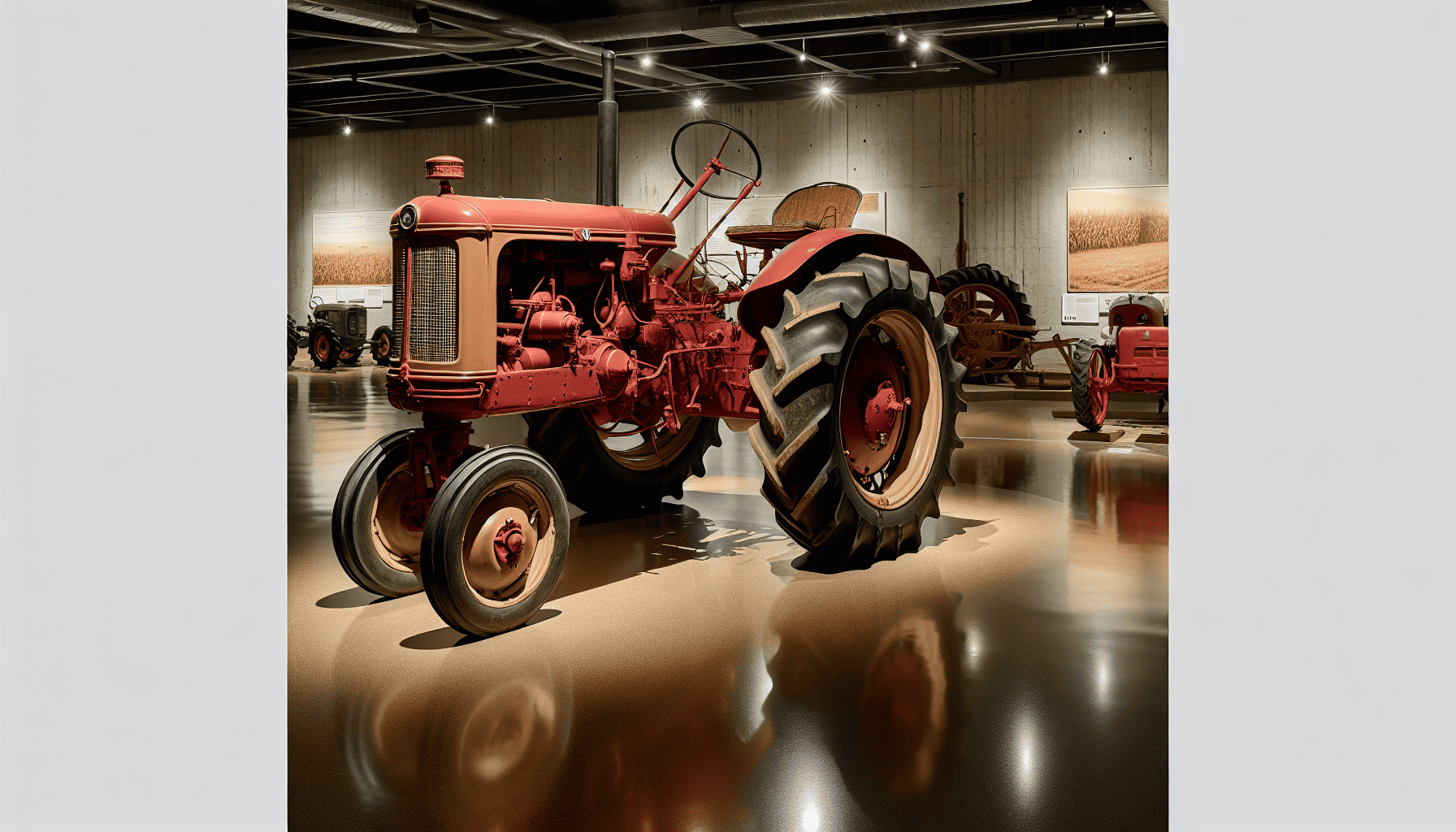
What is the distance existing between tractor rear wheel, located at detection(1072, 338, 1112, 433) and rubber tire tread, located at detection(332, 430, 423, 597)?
18.0ft

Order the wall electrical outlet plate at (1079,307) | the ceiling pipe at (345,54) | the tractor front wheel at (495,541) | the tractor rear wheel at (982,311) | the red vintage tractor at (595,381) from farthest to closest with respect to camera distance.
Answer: the wall electrical outlet plate at (1079,307) → the ceiling pipe at (345,54) → the tractor rear wheel at (982,311) → the red vintage tractor at (595,381) → the tractor front wheel at (495,541)

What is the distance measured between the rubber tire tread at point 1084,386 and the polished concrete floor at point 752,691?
315 centimetres

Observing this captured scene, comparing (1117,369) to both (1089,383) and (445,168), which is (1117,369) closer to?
(1089,383)

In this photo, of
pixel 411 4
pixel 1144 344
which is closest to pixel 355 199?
pixel 411 4

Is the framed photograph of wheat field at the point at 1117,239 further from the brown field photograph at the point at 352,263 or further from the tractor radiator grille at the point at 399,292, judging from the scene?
the tractor radiator grille at the point at 399,292

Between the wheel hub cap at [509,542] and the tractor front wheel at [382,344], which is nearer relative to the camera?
the wheel hub cap at [509,542]

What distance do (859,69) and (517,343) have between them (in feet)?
37.1

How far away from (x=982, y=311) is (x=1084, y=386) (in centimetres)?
405

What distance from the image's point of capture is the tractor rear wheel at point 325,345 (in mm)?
16094

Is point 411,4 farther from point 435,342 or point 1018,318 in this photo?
point 435,342

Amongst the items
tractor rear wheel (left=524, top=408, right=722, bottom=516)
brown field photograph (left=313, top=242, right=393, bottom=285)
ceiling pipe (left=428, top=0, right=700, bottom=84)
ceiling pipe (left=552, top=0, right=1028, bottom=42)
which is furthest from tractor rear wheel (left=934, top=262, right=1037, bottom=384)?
brown field photograph (left=313, top=242, right=393, bottom=285)

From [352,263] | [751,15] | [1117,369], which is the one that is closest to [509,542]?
[1117,369]

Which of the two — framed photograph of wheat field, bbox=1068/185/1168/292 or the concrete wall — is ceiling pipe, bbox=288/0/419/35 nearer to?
the concrete wall

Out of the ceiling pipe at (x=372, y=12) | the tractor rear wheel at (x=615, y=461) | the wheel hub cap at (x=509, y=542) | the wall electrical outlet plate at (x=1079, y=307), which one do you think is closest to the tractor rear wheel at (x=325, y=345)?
the ceiling pipe at (x=372, y=12)
